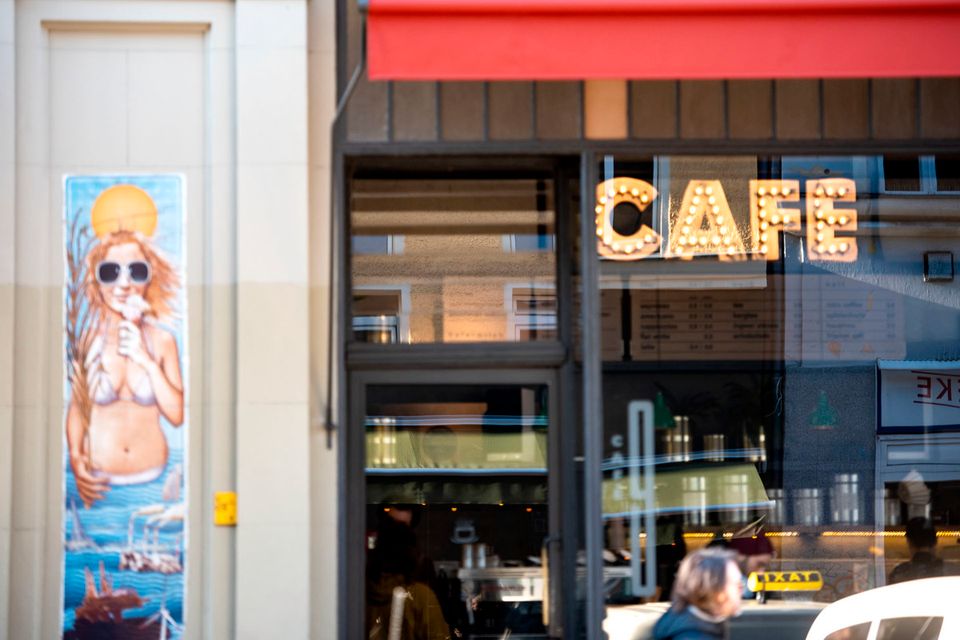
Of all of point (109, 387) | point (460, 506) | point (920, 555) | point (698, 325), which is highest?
point (698, 325)

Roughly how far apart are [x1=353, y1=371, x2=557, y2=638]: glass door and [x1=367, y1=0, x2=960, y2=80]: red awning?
1.72 m

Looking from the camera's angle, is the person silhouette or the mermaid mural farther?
the person silhouette

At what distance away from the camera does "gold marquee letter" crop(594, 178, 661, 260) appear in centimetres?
661

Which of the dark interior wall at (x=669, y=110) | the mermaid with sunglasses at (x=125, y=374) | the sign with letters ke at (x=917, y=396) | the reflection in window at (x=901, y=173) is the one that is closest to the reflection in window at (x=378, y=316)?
the dark interior wall at (x=669, y=110)

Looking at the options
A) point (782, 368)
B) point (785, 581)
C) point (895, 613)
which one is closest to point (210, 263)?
point (782, 368)

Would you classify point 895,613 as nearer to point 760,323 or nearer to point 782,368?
point 782,368

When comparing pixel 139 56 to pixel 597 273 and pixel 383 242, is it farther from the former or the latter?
pixel 597 273

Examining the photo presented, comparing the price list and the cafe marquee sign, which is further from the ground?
the cafe marquee sign

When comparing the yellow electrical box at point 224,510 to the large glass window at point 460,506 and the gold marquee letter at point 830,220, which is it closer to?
the large glass window at point 460,506

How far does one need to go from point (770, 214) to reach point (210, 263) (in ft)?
9.84

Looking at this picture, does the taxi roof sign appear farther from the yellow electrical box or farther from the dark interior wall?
the yellow electrical box

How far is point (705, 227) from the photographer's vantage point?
698 centimetres

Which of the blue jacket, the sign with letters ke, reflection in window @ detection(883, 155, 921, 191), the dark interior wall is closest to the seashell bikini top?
the dark interior wall

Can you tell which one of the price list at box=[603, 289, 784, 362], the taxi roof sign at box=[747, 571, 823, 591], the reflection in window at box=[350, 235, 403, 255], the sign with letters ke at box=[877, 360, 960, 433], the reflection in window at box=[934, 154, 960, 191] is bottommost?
the taxi roof sign at box=[747, 571, 823, 591]
